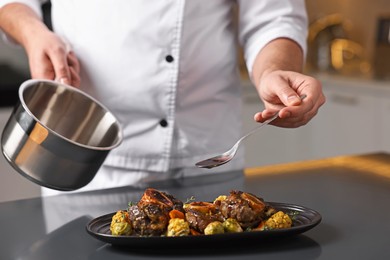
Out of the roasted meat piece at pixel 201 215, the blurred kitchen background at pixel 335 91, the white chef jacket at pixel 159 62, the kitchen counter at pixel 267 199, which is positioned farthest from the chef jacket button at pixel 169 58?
the blurred kitchen background at pixel 335 91

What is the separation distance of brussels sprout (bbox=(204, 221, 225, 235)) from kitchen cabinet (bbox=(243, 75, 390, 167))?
1924 millimetres

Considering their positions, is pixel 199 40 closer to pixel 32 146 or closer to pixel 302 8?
pixel 302 8

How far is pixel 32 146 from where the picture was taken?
1.13 metres


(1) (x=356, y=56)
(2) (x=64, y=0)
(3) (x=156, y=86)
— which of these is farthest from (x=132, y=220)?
(1) (x=356, y=56)

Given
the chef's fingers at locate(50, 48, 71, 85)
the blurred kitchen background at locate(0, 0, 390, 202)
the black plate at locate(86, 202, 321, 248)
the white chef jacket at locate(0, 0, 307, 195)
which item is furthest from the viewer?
the blurred kitchen background at locate(0, 0, 390, 202)

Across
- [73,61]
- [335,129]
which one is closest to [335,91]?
[335,129]

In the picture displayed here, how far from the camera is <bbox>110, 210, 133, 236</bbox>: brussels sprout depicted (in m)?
0.93

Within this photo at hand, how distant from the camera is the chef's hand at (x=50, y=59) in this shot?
1.34 meters

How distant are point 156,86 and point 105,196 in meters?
0.32

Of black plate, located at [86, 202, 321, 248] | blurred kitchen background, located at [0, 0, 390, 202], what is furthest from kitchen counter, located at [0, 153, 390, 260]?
blurred kitchen background, located at [0, 0, 390, 202]

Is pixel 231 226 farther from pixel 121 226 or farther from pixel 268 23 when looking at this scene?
pixel 268 23

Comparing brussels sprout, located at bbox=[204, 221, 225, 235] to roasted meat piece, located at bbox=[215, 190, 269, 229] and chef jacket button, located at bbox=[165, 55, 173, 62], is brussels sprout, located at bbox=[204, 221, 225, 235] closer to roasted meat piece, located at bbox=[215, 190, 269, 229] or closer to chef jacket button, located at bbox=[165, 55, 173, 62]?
roasted meat piece, located at bbox=[215, 190, 269, 229]

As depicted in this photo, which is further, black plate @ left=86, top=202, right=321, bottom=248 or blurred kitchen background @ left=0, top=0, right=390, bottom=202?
blurred kitchen background @ left=0, top=0, right=390, bottom=202

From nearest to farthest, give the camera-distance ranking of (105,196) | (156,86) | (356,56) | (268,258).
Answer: (268,258), (105,196), (156,86), (356,56)
